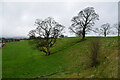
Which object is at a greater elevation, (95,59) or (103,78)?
(95,59)

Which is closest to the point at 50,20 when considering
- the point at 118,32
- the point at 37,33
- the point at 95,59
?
the point at 37,33

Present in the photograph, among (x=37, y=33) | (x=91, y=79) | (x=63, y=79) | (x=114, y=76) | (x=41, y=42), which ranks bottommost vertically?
(x=63, y=79)

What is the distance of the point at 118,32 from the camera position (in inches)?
2318

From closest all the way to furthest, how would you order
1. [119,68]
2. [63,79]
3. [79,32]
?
1. [119,68]
2. [63,79]
3. [79,32]

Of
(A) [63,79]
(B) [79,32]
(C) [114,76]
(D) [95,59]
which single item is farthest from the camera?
(B) [79,32]

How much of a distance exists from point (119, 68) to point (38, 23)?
89.1ft

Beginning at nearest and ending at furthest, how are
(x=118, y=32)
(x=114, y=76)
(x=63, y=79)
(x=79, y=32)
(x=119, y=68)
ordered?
(x=114, y=76), (x=119, y=68), (x=63, y=79), (x=79, y=32), (x=118, y=32)

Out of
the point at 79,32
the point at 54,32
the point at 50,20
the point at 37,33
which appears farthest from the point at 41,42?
the point at 79,32

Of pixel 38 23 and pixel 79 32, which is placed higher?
pixel 38 23

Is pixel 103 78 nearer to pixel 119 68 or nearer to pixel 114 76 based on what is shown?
pixel 114 76

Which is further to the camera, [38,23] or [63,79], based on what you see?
[38,23]

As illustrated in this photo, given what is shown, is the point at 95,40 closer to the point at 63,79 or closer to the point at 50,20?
the point at 63,79

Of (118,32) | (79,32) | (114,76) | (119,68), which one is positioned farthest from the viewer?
(118,32)

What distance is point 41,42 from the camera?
29516 mm
